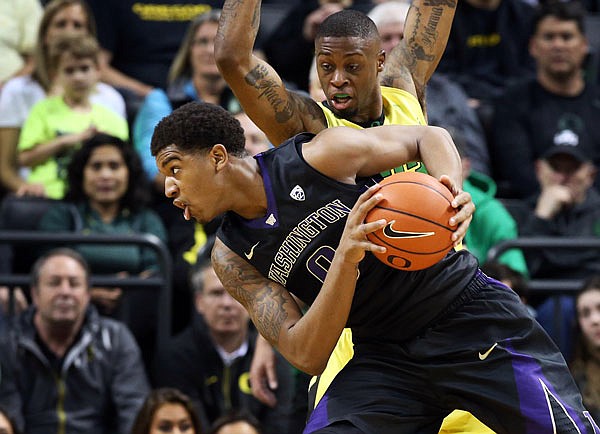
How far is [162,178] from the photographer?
8844 mm

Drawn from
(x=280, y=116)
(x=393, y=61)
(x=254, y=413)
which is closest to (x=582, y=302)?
(x=254, y=413)

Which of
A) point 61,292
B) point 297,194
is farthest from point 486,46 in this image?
point 297,194

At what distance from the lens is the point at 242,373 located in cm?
774

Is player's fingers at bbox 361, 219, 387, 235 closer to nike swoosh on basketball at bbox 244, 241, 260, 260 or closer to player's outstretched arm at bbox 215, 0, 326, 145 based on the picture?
nike swoosh on basketball at bbox 244, 241, 260, 260

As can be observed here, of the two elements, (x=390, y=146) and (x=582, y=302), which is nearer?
(x=390, y=146)

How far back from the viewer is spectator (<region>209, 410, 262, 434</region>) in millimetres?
6996

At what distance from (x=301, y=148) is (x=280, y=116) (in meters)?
0.36

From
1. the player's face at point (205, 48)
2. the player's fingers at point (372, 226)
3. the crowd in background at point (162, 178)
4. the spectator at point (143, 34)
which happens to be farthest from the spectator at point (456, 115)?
the player's fingers at point (372, 226)

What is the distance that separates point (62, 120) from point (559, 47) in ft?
12.8

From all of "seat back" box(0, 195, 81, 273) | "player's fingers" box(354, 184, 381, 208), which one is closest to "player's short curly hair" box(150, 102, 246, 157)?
"player's fingers" box(354, 184, 381, 208)

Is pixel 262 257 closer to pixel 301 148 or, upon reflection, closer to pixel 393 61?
pixel 301 148

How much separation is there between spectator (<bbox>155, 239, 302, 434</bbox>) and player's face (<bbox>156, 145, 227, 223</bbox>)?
10.3 ft

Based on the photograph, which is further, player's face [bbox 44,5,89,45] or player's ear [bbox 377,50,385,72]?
player's face [bbox 44,5,89,45]

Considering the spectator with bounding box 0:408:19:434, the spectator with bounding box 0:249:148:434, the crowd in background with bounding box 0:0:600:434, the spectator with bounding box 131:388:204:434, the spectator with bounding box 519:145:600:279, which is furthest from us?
the spectator with bounding box 519:145:600:279
